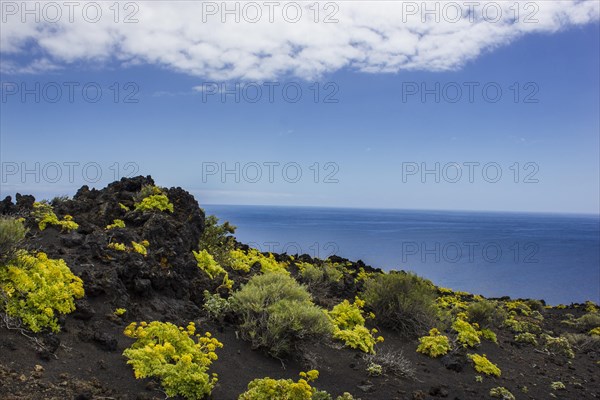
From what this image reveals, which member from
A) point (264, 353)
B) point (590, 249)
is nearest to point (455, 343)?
point (264, 353)

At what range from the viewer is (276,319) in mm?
7973

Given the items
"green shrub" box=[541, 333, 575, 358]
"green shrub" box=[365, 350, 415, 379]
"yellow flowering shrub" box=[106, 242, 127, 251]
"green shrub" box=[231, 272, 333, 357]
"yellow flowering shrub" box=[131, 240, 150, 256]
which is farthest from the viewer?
"green shrub" box=[541, 333, 575, 358]

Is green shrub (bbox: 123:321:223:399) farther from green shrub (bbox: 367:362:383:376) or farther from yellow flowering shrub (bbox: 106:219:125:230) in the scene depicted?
yellow flowering shrub (bbox: 106:219:125:230)

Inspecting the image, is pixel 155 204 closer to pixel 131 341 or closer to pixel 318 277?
pixel 131 341

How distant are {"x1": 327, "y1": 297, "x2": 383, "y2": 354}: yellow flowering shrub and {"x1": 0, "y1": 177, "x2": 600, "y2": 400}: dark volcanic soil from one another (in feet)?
0.74

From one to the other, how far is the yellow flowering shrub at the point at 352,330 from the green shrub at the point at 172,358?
3.12 metres

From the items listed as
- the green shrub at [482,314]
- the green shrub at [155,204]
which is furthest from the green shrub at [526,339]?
the green shrub at [155,204]

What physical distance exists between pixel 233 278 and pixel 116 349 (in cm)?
485

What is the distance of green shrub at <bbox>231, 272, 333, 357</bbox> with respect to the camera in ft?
25.9

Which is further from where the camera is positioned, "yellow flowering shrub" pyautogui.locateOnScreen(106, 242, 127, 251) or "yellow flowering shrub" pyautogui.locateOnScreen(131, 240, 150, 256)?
"yellow flowering shrub" pyautogui.locateOnScreen(131, 240, 150, 256)

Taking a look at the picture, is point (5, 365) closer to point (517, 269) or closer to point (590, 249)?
point (517, 269)

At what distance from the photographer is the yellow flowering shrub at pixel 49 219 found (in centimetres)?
999

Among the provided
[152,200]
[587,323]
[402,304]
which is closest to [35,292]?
[152,200]

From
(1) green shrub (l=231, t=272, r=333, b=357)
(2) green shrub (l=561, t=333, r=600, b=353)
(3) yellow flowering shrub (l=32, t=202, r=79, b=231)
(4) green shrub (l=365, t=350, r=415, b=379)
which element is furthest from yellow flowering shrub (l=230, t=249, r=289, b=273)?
(2) green shrub (l=561, t=333, r=600, b=353)
